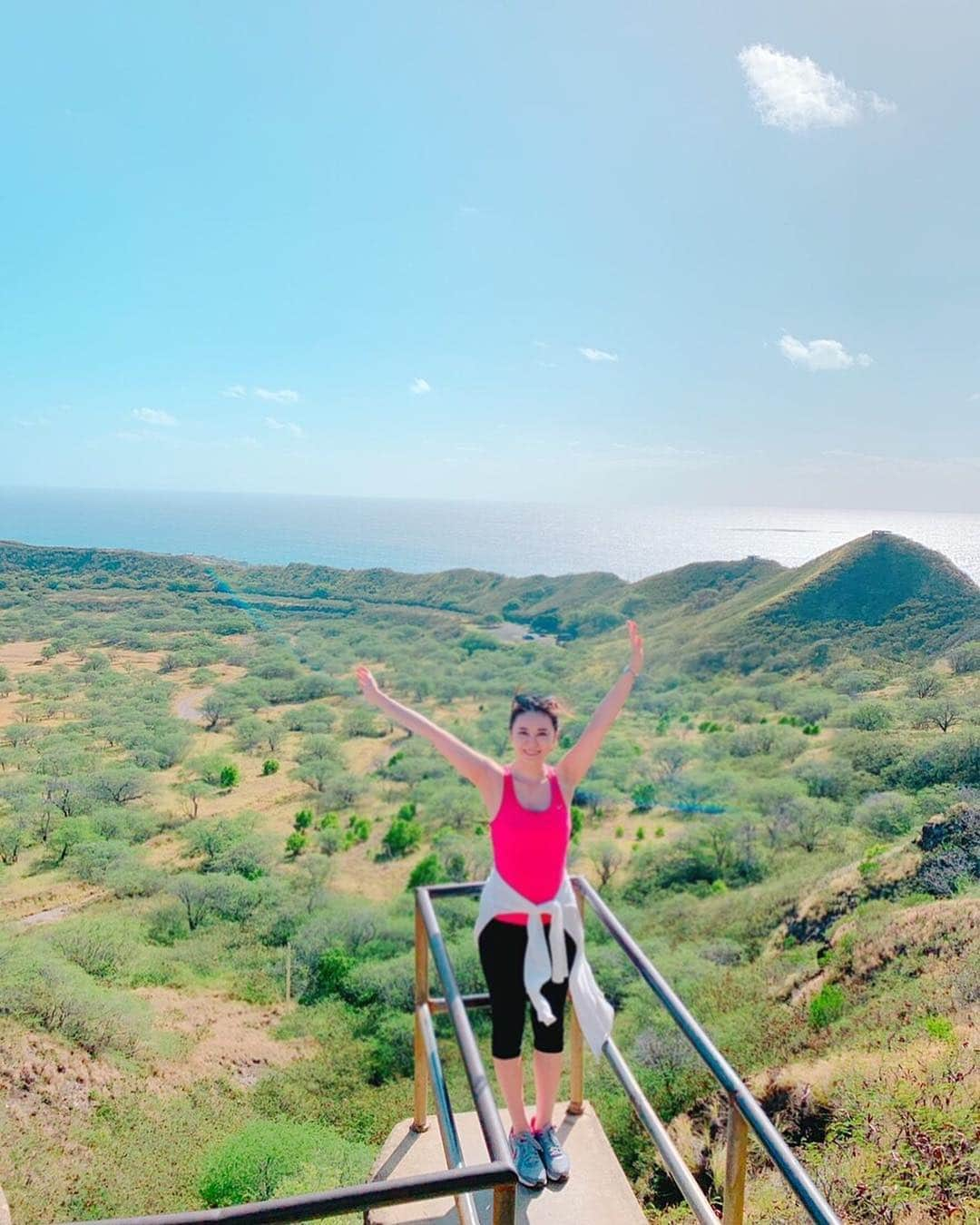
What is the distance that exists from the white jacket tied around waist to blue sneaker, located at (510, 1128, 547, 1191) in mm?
343

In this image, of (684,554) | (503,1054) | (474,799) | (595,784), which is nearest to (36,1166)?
(503,1054)

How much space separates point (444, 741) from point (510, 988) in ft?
2.31

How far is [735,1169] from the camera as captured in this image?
1626 mm

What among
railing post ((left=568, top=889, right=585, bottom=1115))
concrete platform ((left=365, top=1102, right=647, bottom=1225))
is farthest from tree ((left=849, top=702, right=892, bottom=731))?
concrete platform ((left=365, top=1102, right=647, bottom=1225))

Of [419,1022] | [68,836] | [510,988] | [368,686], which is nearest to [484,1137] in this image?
[510,988]

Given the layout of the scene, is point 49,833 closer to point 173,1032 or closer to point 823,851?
point 173,1032

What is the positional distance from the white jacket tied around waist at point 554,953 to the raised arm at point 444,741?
0.26m

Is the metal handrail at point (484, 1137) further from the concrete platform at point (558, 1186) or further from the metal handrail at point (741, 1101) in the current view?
the concrete platform at point (558, 1186)

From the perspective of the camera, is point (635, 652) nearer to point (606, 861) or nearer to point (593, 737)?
point (593, 737)

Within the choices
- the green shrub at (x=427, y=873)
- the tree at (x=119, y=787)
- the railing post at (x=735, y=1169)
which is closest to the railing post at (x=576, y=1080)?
the railing post at (x=735, y=1169)

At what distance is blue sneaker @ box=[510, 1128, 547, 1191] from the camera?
6.95 ft

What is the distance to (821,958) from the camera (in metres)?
11.6

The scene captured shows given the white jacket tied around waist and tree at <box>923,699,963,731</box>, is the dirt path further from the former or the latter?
the white jacket tied around waist

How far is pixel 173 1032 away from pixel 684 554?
153712 millimetres
